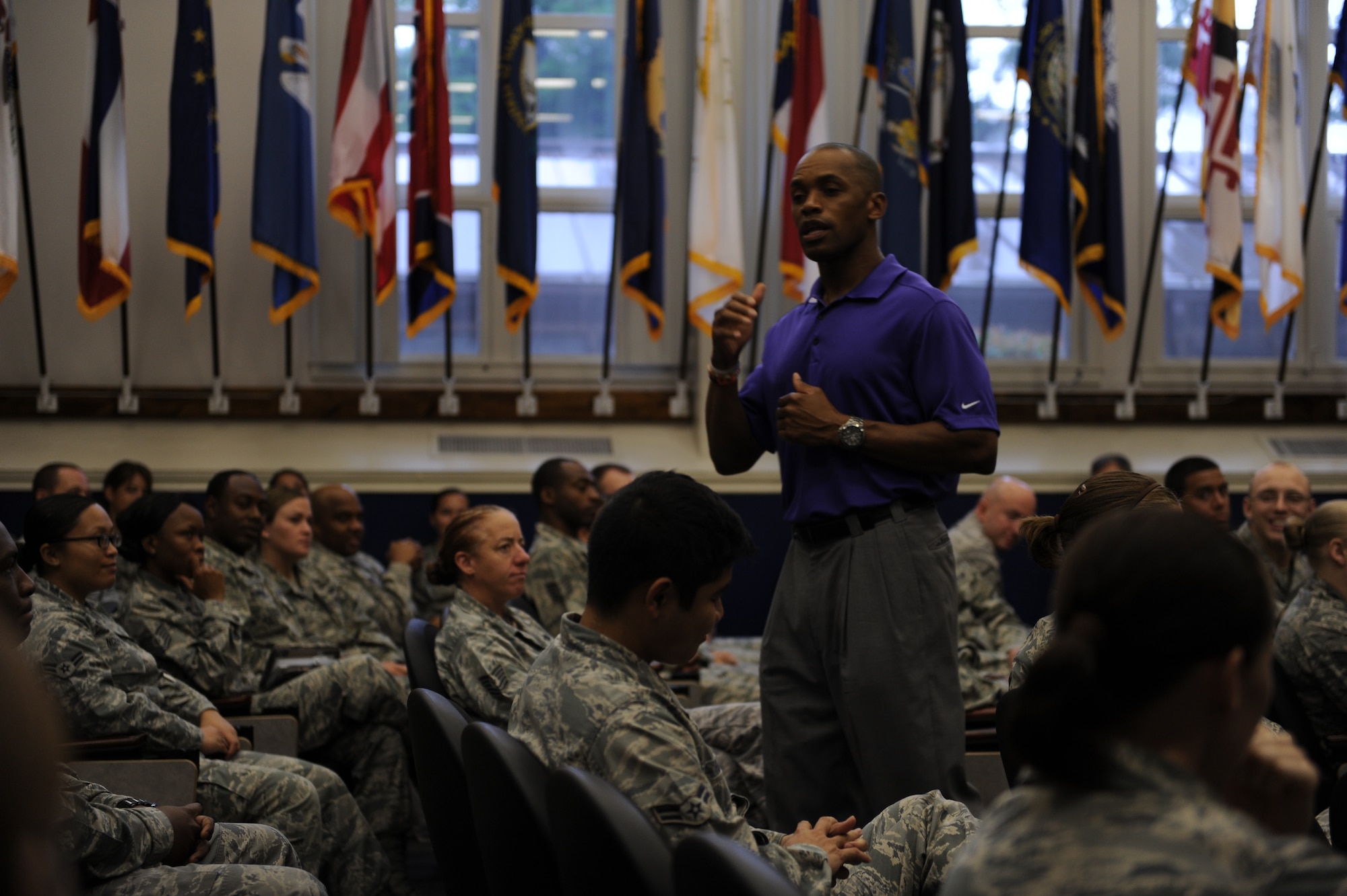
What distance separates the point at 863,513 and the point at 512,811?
3.38 feet

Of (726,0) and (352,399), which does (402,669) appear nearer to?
(352,399)

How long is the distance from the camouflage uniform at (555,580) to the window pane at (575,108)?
124 inches

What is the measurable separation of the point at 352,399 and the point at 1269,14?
5.15 meters

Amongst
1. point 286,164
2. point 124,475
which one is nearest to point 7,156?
point 286,164

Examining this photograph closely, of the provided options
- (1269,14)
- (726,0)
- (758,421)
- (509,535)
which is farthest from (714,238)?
(758,421)

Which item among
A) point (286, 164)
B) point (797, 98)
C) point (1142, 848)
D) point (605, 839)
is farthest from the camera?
point (797, 98)

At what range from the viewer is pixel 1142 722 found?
902mm

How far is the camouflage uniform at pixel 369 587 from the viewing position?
16.3 feet

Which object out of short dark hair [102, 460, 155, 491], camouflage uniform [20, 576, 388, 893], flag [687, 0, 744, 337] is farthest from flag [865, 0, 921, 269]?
camouflage uniform [20, 576, 388, 893]

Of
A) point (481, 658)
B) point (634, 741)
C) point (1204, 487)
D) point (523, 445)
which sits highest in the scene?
point (634, 741)

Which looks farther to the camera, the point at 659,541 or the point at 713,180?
the point at 713,180

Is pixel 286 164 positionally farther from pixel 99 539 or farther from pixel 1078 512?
pixel 1078 512

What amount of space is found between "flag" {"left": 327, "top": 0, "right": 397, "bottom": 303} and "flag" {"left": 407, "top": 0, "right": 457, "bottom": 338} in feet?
0.38

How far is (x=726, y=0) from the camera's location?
21.9 ft
